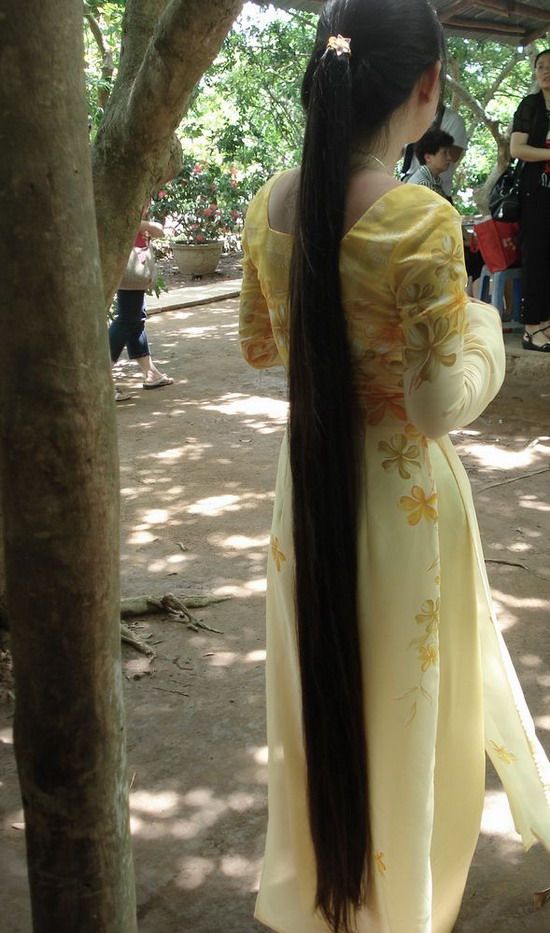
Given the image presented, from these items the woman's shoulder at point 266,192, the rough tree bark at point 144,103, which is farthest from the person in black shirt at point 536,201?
the woman's shoulder at point 266,192

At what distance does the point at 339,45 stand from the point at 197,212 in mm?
11806

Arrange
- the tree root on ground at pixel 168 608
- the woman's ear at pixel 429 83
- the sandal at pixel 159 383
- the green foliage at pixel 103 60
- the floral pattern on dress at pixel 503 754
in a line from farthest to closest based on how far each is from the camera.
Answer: the sandal at pixel 159 383
the green foliage at pixel 103 60
the tree root on ground at pixel 168 608
the floral pattern on dress at pixel 503 754
the woman's ear at pixel 429 83

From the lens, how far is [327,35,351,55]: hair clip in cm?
146

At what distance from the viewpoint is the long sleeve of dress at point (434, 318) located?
1.44 m

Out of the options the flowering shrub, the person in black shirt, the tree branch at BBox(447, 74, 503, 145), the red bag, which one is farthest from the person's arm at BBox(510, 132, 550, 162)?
the flowering shrub

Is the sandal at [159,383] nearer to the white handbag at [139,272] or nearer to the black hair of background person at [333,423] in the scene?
the white handbag at [139,272]

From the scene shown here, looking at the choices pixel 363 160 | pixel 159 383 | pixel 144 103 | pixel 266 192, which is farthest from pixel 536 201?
pixel 363 160

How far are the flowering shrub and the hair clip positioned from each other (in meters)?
11.6

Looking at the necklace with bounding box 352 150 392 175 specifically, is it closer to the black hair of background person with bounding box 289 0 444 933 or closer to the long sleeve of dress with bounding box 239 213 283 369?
the black hair of background person with bounding box 289 0 444 933

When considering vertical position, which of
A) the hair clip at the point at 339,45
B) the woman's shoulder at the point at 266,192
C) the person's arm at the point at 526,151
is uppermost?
the person's arm at the point at 526,151

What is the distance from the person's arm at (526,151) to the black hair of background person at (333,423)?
15.0ft

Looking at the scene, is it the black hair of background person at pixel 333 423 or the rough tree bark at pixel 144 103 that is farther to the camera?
the rough tree bark at pixel 144 103

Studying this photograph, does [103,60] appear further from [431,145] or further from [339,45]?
[339,45]

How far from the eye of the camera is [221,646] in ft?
11.3
